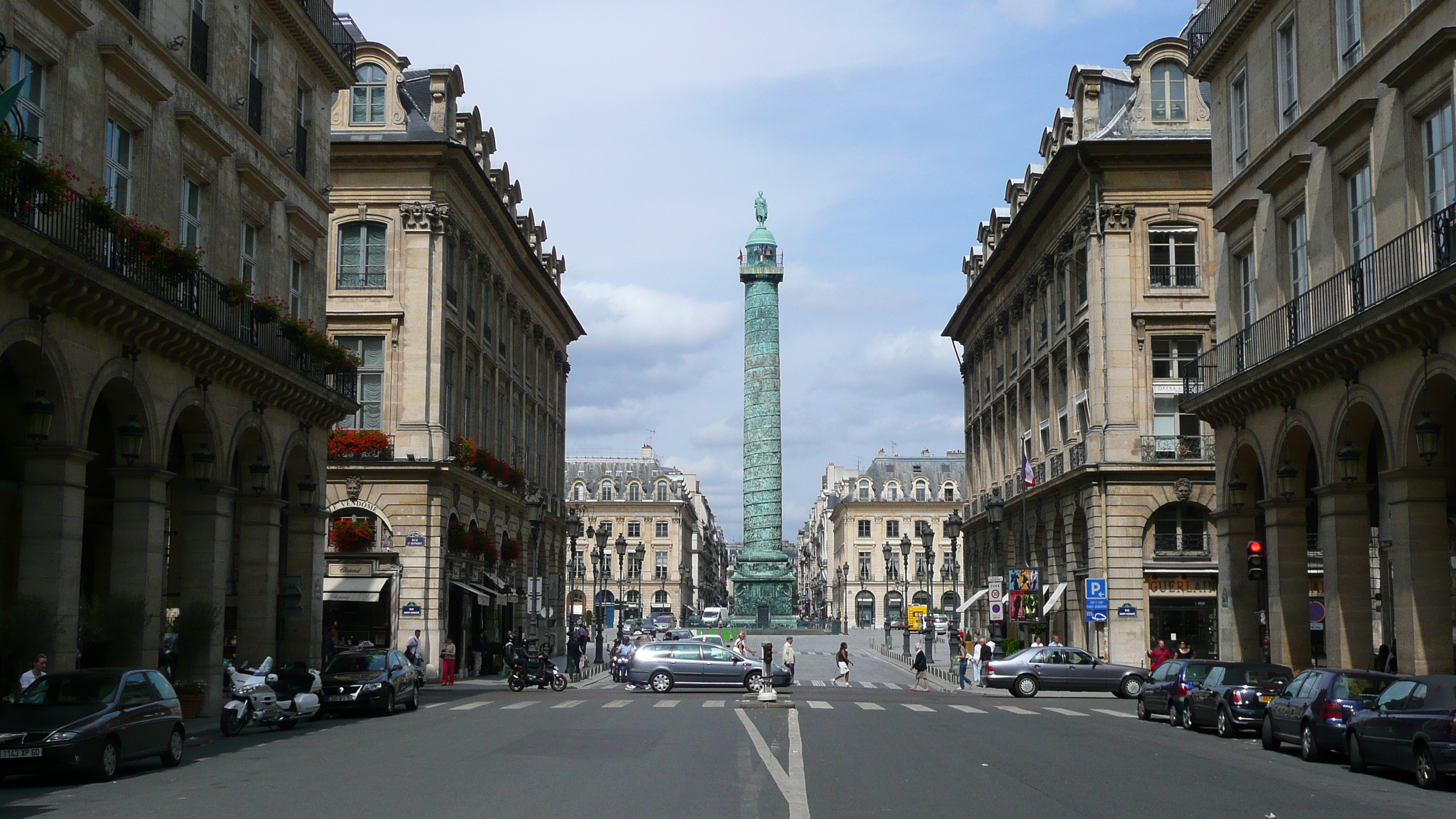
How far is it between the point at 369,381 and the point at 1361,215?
3002 centimetres

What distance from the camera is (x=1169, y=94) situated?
49.8 metres

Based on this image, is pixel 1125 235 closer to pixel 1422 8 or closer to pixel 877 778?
pixel 1422 8

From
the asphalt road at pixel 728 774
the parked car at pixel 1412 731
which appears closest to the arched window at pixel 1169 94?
the asphalt road at pixel 728 774

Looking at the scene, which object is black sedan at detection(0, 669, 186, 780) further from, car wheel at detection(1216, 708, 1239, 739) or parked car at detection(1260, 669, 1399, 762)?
car wheel at detection(1216, 708, 1239, 739)

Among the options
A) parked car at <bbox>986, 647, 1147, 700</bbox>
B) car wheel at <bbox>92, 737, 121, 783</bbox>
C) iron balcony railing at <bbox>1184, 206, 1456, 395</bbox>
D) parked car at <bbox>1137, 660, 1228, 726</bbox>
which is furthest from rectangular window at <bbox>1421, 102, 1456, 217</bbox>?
car wheel at <bbox>92, 737, 121, 783</bbox>

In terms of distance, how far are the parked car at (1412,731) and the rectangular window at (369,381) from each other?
3277 centimetres

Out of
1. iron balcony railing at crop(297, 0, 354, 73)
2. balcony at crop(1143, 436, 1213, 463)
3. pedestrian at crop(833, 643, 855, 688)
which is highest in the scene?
iron balcony railing at crop(297, 0, 354, 73)

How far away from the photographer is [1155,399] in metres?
48.7

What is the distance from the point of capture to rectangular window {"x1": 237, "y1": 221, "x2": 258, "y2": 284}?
31.8 metres

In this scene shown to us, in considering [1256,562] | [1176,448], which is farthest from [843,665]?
[1256,562]

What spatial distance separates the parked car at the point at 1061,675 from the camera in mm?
41688

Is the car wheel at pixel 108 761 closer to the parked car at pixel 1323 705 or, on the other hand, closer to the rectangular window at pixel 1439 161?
the parked car at pixel 1323 705

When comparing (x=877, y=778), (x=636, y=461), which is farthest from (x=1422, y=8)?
(x=636, y=461)

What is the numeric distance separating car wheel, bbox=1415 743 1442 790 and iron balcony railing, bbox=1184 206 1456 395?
806 cm
